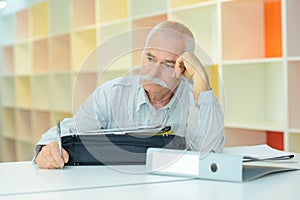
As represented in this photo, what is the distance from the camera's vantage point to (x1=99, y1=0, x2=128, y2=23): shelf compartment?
4.28 meters

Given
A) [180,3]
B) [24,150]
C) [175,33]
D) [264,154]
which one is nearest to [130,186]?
[175,33]

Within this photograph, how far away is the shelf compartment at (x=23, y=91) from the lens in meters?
5.79

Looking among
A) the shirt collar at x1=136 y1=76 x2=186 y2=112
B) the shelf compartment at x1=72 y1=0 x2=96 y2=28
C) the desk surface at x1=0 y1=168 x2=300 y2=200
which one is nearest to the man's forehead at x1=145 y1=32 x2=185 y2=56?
the shirt collar at x1=136 y1=76 x2=186 y2=112

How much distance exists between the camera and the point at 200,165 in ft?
4.04

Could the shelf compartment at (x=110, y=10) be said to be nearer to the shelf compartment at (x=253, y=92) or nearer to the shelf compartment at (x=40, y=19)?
the shelf compartment at (x=40, y=19)

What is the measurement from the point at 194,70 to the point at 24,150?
4640 mm

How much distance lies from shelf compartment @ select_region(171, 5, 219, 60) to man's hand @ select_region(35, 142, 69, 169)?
79.9 inches

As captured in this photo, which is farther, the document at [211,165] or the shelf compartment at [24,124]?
the shelf compartment at [24,124]

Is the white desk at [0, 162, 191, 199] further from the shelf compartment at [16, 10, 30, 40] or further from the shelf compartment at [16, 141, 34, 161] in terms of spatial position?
the shelf compartment at [16, 10, 30, 40]

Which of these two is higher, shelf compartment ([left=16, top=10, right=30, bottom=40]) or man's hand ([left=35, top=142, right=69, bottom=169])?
shelf compartment ([left=16, top=10, right=30, bottom=40])

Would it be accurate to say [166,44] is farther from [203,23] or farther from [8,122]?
[8,122]

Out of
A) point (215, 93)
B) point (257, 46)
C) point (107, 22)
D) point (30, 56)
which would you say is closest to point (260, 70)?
point (257, 46)

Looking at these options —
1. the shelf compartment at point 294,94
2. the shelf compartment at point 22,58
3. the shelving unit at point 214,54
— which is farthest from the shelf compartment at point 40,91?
the shelf compartment at point 294,94

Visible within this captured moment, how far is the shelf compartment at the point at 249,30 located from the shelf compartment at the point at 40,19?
8.67ft
